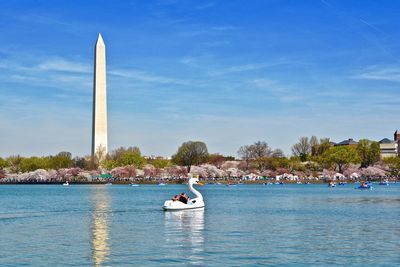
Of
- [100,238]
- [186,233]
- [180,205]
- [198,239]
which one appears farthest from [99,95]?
[198,239]

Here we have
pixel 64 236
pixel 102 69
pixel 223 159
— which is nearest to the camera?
pixel 64 236

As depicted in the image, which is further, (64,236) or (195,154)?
(195,154)

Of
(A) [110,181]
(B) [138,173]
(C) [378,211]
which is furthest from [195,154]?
(C) [378,211]

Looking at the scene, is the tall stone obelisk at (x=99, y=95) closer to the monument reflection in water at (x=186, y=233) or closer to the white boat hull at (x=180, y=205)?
the white boat hull at (x=180, y=205)

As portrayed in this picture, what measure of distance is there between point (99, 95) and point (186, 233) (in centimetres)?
7950

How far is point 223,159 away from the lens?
188375 millimetres

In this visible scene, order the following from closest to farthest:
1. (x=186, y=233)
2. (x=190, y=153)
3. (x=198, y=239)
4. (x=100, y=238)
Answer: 1. (x=198, y=239)
2. (x=100, y=238)
3. (x=186, y=233)
4. (x=190, y=153)

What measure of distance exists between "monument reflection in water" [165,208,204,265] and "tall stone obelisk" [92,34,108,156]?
2615 inches

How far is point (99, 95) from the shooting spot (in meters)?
107

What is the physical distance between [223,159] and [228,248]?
538 feet

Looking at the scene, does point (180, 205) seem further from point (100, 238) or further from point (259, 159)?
point (259, 159)

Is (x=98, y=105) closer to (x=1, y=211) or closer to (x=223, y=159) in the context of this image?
(x=1, y=211)

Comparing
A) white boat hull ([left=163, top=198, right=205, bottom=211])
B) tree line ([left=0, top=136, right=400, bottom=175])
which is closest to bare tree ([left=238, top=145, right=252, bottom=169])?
tree line ([left=0, top=136, right=400, bottom=175])

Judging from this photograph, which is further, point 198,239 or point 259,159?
point 259,159
